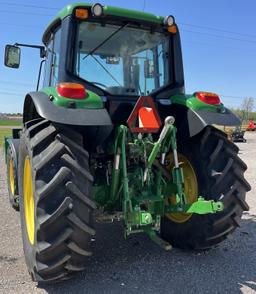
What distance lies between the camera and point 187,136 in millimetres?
3861

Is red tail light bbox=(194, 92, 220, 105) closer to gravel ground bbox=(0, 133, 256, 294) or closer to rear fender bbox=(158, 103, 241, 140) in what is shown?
rear fender bbox=(158, 103, 241, 140)

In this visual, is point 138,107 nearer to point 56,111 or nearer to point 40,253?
point 56,111

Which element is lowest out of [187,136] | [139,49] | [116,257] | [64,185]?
[116,257]

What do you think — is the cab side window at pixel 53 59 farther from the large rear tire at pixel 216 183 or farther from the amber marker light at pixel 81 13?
the large rear tire at pixel 216 183

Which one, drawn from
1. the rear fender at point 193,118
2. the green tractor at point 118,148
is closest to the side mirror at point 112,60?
the green tractor at point 118,148

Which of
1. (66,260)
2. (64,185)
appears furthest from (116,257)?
(64,185)

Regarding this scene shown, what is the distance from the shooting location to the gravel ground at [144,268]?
3.25 metres

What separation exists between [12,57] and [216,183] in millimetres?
3149

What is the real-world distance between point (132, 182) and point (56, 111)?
1140 mm

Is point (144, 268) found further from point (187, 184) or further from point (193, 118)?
point (193, 118)

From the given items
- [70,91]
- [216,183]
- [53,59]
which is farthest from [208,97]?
[53,59]

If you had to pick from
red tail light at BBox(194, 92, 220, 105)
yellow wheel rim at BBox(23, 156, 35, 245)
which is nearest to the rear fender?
red tail light at BBox(194, 92, 220, 105)

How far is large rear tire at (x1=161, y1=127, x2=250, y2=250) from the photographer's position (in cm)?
366

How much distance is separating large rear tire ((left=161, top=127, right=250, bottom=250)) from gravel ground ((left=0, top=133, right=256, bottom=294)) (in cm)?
29
